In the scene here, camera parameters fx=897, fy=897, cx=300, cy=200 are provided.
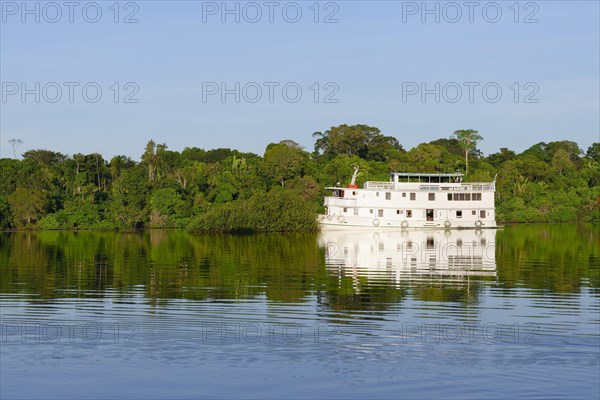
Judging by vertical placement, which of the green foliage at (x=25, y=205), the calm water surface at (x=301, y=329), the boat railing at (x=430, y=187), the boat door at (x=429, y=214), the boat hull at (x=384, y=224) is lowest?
the calm water surface at (x=301, y=329)

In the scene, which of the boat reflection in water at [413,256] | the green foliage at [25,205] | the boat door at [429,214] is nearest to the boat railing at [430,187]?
the boat door at [429,214]

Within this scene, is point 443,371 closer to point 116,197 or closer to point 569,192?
point 116,197

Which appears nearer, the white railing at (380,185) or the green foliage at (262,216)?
the green foliage at (262,216)

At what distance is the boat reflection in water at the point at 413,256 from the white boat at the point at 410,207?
6.71 metres

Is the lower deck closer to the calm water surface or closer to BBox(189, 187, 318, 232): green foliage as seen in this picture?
BBox(189, 187, 318, 232): green foliage

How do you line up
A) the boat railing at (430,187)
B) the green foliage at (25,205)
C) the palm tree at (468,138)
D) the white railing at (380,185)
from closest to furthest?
the boat railing at (430,187) < the white railing at (380,185) < the green foliage at (25,205) < the palm tree at (468,138)

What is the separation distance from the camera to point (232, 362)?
659 inches

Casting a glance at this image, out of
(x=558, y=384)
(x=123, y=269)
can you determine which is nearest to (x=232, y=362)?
(x=558, y=384)

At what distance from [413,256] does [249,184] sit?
4639 centimetres

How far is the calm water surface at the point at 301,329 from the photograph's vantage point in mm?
15148

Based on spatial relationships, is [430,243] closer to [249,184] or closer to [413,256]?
[413,256]

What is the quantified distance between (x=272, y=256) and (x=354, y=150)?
65.7 meters

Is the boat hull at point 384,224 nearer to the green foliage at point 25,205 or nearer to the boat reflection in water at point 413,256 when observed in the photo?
the boat reflection in water at point 413,256

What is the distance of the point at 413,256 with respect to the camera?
140 ft
